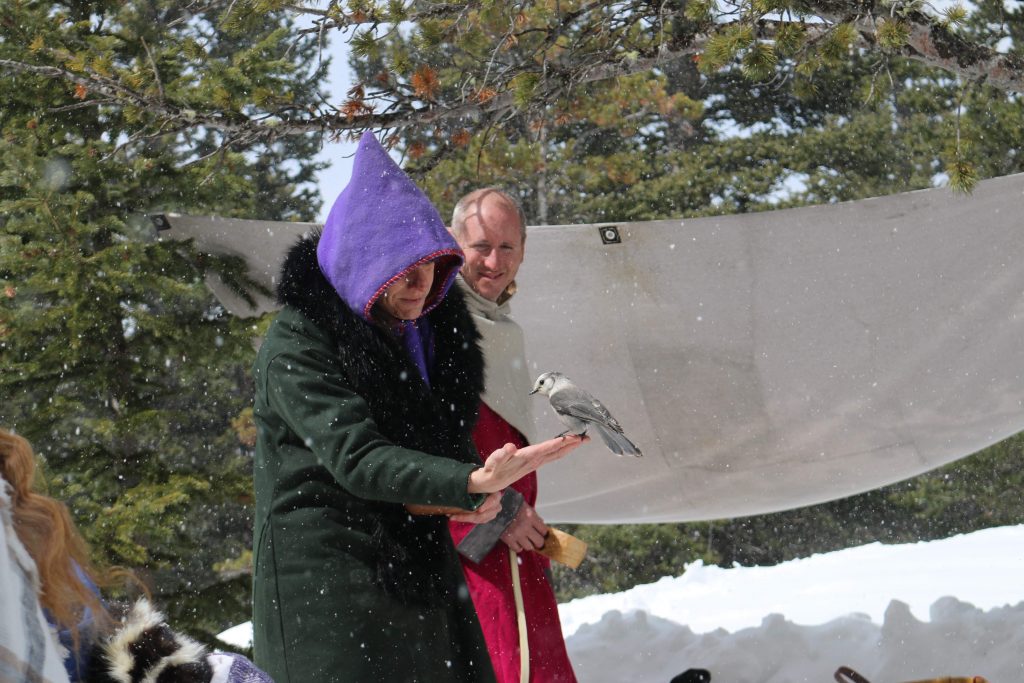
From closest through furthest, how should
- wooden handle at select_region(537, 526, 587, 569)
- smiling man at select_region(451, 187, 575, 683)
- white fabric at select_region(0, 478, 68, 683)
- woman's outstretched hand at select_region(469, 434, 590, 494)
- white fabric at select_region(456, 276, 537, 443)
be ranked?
white fabric at select_region(0, 478, 68, 683), woman's outstretched hand at select_region(469, 434, 590, 494), wooden handle at select_region(537, 526, 587, 569), smiling man at select_region(451, 187, 575, 683), white fabric at select_region(456, 276, 537, 443)

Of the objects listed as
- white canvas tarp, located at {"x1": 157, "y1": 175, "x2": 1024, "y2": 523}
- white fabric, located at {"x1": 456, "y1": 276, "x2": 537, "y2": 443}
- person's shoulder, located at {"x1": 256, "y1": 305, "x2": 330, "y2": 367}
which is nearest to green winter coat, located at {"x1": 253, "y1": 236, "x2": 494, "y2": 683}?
person's shoulder, located at {"x1": 256, "y1": 305, "x2": 330, "y2": 367}

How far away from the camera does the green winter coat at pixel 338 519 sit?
1.73m

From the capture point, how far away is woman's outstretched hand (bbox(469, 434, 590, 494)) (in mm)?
1595

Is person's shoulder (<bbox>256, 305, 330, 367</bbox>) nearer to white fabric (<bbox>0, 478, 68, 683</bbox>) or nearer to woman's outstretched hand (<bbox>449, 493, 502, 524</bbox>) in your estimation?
woman's outstretched hand (<bbox>449, 493, 502, 524</bbox>)

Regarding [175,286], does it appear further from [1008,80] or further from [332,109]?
[1008,80]

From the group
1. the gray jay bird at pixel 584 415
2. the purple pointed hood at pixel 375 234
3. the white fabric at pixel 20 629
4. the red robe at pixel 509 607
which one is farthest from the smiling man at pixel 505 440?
the white fabric at pixel 20 629

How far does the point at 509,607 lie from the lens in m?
2.67

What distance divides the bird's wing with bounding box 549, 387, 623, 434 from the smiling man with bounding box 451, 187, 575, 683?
56 cm

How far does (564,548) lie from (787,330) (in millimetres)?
1739

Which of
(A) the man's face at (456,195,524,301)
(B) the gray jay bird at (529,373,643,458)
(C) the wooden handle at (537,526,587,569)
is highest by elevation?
(B) the gray jay bird at (529,373,643,458)

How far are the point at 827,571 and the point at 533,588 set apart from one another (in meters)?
2.89

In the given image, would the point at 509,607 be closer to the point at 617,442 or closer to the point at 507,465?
the point at 617,442

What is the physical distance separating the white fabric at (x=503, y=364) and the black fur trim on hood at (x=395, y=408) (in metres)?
0.75

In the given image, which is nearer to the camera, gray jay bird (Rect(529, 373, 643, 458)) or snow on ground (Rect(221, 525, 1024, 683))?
gray jay bird (Rect(529, 373, 643, 458))
